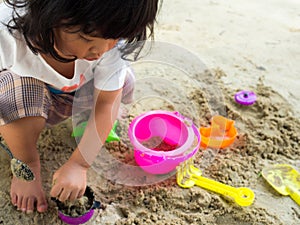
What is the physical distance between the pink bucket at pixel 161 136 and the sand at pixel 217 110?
0.05 metres

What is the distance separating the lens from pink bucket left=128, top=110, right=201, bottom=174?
3.79 feet

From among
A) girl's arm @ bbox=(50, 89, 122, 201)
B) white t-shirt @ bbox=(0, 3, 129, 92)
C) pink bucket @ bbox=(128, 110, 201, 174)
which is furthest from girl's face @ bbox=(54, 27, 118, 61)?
pink bucket @ bbox=(128, 110, 201, 174)

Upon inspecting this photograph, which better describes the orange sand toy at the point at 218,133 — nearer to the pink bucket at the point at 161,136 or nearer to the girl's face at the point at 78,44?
the pink bucket at the point at 161,136

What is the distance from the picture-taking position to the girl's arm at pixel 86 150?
3.31ft

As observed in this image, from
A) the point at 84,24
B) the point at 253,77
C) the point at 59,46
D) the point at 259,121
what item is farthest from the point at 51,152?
the point at 253,77

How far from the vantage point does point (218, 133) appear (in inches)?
51.1

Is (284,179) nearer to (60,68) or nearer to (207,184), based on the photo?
(207,184)

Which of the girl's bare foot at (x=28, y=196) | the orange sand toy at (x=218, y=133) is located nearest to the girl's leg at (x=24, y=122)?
the girl's bare foot at (x=28, y=196)

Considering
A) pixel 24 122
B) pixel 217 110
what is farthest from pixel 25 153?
pixel 217 110

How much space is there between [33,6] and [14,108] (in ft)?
1.02

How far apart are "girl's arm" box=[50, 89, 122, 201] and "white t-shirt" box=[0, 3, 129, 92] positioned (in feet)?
0.13

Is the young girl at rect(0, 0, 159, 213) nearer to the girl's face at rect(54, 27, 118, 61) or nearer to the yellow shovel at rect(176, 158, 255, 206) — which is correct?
the girl's face at rect(54, 27, 118, 61)

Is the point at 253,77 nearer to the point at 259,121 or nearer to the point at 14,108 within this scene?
the point at 259,121

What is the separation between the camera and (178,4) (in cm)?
197
